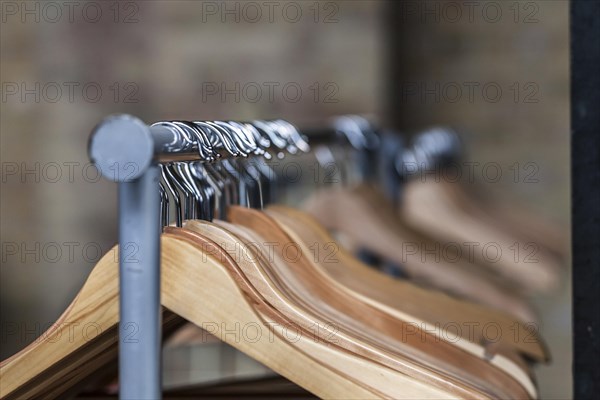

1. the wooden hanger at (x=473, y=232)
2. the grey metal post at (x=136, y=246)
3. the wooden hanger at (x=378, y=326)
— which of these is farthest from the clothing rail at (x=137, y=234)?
the wooden hanger at (x=473, y=232)

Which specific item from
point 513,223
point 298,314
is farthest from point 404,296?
point 513,223

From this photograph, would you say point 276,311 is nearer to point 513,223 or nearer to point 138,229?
point 138,229

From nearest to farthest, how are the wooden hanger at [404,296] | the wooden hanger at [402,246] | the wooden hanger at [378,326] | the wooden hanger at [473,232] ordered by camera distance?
the wooden hanger at [378,326] < the wooden hanger at [404,296] < the wooden hanger at [402,246] < the wooden hanger at [473,232]

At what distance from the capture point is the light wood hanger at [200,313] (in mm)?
597

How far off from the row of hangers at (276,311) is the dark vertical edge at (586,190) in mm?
57

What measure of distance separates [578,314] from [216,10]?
2.24 m

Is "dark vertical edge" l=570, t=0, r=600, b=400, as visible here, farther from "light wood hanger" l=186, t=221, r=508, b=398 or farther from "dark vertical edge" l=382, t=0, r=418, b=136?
"dark vertical edge" l=382, t=0, r=418, b=136

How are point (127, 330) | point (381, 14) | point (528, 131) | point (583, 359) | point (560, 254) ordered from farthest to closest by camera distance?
point (528, 131)
point (381, 14)
point (560, 254)
point (583, 359)
point (127, 330)

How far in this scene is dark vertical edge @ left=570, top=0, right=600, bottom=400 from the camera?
0.74 meters

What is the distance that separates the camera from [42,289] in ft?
9.88

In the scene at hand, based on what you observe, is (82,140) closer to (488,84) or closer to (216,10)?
(216,10)

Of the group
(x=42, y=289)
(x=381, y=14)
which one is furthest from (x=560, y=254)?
(x=42, y=289)

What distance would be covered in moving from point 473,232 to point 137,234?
1222mm

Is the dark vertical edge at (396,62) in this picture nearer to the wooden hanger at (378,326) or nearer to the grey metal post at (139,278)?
the wooden hanger at (378,326)
